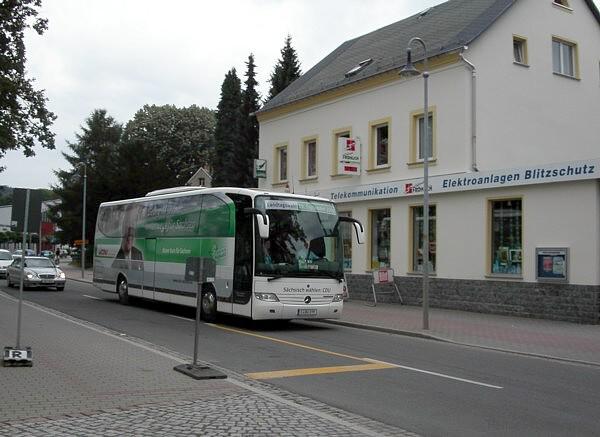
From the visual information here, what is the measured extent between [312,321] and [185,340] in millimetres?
5681

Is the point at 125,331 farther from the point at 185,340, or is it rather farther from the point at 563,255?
the point at 563,255

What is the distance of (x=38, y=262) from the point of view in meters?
28.7

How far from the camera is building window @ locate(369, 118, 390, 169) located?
83.1ft

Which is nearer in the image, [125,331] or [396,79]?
[125,331]

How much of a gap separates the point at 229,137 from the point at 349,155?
120ft

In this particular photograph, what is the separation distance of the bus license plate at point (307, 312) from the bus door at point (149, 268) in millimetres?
6401

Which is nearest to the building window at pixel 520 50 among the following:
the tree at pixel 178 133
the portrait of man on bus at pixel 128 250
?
the portrait of man on bus at pixel 128 250

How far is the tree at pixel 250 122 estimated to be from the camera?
53531 millimetres

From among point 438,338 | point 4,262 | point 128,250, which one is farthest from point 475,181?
point 4,262

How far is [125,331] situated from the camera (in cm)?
1419

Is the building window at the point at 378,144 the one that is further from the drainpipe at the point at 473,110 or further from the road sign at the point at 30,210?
the road sign at the point at 30,210

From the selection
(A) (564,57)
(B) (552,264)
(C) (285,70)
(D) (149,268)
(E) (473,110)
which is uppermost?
(C) (285,70)

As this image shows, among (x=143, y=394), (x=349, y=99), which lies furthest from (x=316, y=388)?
(x=349, y=99)

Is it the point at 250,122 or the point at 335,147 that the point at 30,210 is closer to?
the point at 335,147
